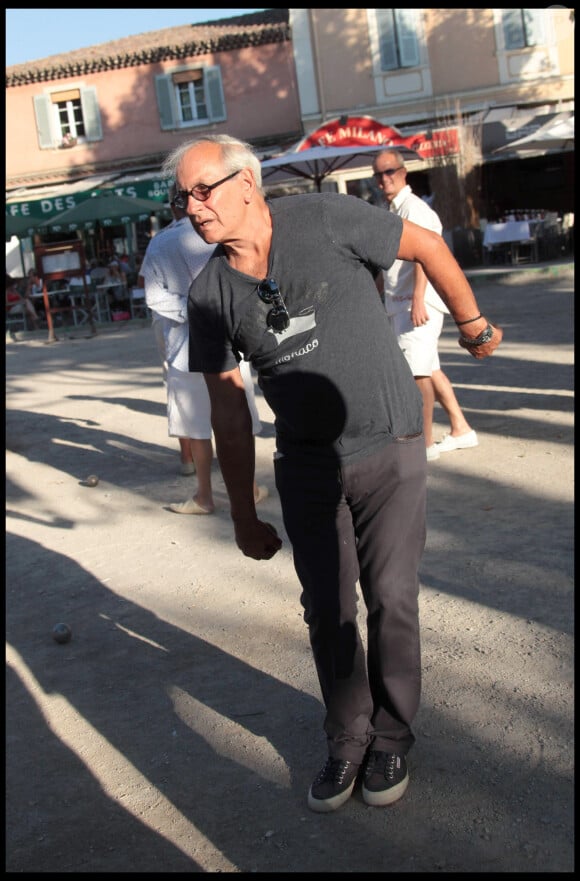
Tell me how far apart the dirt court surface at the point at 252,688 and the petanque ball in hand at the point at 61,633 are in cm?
5

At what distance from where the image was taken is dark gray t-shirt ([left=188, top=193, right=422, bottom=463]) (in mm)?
3107

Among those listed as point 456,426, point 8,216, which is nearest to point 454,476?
point 456,426

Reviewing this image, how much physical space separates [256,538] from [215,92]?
32.6 metres

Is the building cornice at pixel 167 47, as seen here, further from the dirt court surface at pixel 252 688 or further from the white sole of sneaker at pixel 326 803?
the white sole of sneaker at pixel 326 803

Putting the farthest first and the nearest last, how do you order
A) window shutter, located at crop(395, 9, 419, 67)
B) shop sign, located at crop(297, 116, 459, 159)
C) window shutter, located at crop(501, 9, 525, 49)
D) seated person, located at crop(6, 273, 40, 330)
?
1. window shutter, located at crop(395, 9, 419, 67)
2. window shutter, located at crop(501, 9, 525, 49)
3. seated person, located at crop(6, 273, 40, 330)
4. shop sign, located at crop(297, 116, 459, 159)

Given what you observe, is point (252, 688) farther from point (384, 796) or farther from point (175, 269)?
A: point (175, 269)

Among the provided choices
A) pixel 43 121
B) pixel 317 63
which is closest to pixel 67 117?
pixel 43 121

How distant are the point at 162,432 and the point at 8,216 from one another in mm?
18347

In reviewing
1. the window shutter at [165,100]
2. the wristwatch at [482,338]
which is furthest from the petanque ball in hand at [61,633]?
the window shutter at [165,100]

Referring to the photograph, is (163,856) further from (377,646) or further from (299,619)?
(299,619)

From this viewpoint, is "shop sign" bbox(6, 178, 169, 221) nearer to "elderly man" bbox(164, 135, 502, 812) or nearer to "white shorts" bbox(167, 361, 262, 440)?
"white shorts" bbox(167, 361, 262, 440)

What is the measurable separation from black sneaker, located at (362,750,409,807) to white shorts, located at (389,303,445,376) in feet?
12.4

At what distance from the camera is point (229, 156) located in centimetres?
312

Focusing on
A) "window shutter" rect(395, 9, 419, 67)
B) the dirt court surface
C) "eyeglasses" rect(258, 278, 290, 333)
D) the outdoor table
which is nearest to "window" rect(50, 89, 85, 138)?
"window shutter" rect(395, 9, 419, 67)
